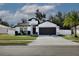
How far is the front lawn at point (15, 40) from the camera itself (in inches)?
741

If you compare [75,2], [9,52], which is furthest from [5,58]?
[75,2]

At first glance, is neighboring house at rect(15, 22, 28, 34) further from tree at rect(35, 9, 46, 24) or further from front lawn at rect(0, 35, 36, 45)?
tree at rect(35, 9, 46, 24)

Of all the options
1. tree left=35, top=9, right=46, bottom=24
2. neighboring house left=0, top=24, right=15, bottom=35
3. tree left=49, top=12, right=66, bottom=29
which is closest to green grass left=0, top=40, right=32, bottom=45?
neighboring house left=0, top=24, right=15, bottom=35

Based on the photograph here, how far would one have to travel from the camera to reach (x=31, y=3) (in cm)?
1880

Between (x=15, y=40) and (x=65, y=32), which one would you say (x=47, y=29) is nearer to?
(x=65, y=32)

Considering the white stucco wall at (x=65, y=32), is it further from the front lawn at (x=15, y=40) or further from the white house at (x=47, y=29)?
the front lawn at (x=15, y=40)

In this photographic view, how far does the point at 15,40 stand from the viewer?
1888 cm

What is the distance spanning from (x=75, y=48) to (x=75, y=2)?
65 centimetres

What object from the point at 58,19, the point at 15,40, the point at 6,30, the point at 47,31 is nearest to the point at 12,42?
the point at 15,40

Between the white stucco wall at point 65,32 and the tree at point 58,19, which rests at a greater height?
the tree at point 58,19

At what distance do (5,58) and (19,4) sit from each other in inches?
30.9

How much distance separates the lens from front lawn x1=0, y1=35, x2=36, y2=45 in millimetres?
18828

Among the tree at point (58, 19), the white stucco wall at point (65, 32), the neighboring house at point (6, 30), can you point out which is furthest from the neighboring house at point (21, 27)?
the white stucco wall at point (65, 32)

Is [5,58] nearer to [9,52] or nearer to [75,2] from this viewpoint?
[9,52]
